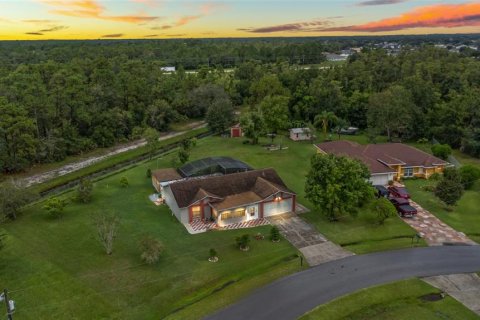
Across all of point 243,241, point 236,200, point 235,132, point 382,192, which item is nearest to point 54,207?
point 236,200

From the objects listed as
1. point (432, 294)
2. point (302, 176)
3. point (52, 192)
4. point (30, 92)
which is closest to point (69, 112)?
point (30, 92)

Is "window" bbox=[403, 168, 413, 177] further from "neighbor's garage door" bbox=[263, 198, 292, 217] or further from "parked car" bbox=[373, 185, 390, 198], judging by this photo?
"neighbor's garage door" bbox=[263, 198, 292, 217]

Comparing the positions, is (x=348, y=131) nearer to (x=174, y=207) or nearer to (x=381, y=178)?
(x=381, y=178)

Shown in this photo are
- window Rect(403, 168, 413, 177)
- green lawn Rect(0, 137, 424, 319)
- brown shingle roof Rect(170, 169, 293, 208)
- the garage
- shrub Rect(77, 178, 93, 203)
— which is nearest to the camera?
green lawn Rect(0, 137, 424, 319)

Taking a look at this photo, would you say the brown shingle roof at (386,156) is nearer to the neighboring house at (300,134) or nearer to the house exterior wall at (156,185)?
the neighboring house at (300,134)

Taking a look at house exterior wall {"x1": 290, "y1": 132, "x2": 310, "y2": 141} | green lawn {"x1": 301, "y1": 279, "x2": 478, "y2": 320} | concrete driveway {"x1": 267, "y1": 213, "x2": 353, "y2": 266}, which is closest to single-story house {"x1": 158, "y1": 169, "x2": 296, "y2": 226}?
concrete driveway {"x1": 267, "y1": 213, "x2": 353, "y2": 266}

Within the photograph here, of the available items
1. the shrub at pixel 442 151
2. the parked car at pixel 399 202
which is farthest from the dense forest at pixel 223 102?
the parked car at pixel 399 202
